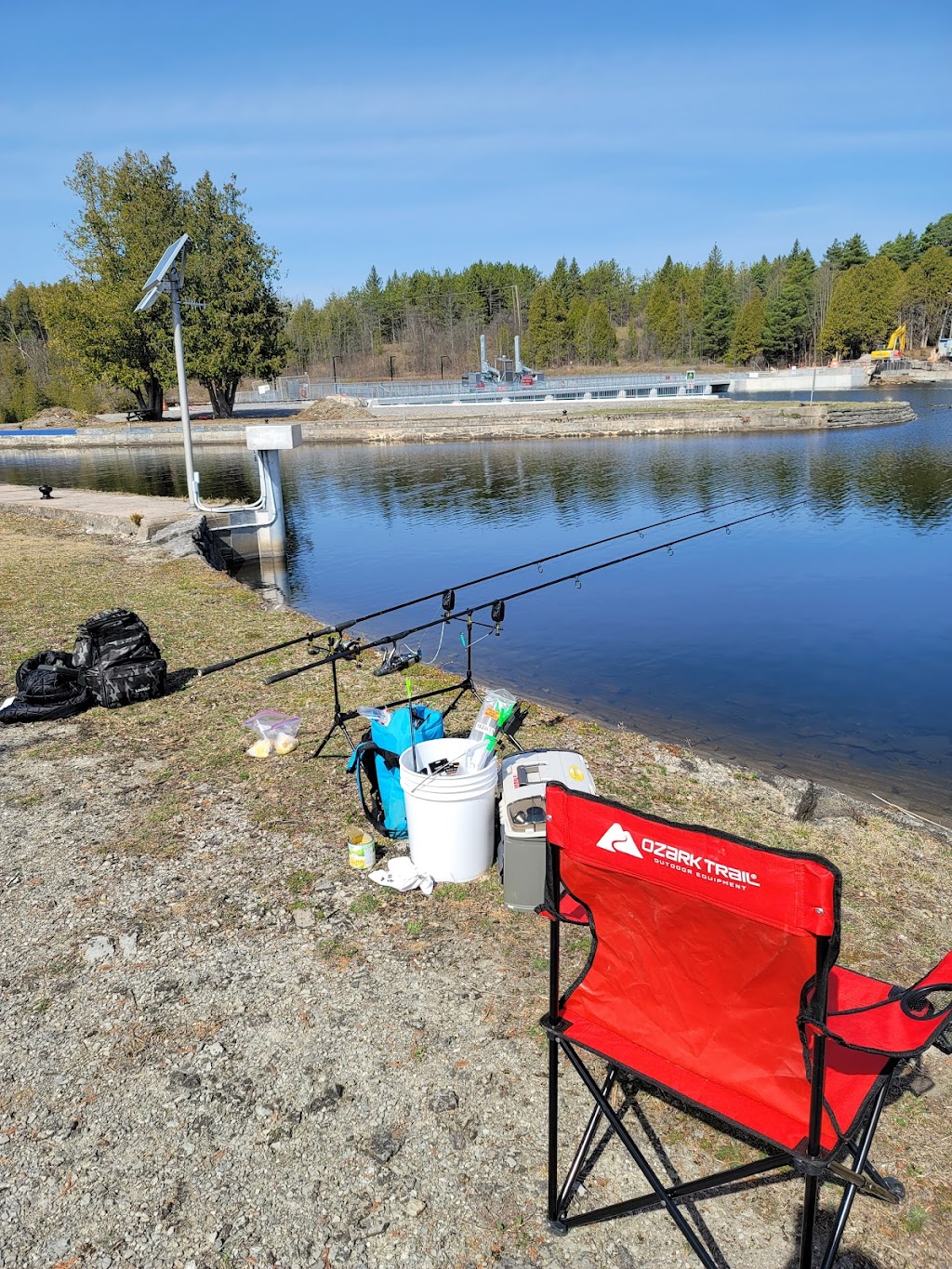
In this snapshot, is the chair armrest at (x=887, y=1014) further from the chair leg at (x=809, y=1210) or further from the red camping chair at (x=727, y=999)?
the chair leg at (x=809, y=1210)

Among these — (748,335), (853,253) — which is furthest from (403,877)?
(853,253)

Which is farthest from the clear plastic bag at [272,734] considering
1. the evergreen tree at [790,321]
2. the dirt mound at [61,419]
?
the evergreen tree at [790,321]

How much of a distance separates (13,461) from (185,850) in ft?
145

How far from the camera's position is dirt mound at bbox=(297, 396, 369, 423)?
52.4 m

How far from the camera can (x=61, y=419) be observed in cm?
5803

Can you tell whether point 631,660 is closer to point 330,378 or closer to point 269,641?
point 269,641

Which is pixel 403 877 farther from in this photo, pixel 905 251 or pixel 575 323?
pixel 905 251

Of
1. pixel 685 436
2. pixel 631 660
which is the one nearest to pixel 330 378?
pixel 685 436

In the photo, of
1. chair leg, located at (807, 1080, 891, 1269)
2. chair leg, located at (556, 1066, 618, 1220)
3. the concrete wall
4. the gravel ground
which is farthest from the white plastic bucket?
the concrete wall

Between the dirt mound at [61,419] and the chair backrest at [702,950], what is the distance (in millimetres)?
61190

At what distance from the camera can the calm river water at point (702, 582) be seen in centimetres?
862

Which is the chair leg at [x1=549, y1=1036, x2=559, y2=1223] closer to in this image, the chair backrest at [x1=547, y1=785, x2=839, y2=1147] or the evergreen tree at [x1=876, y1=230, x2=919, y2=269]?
the chair backrest at [x1=547, y1=785, x2=839, y2=1147]

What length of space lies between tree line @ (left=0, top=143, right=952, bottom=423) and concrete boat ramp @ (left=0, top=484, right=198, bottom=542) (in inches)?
767

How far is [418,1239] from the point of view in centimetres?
246
